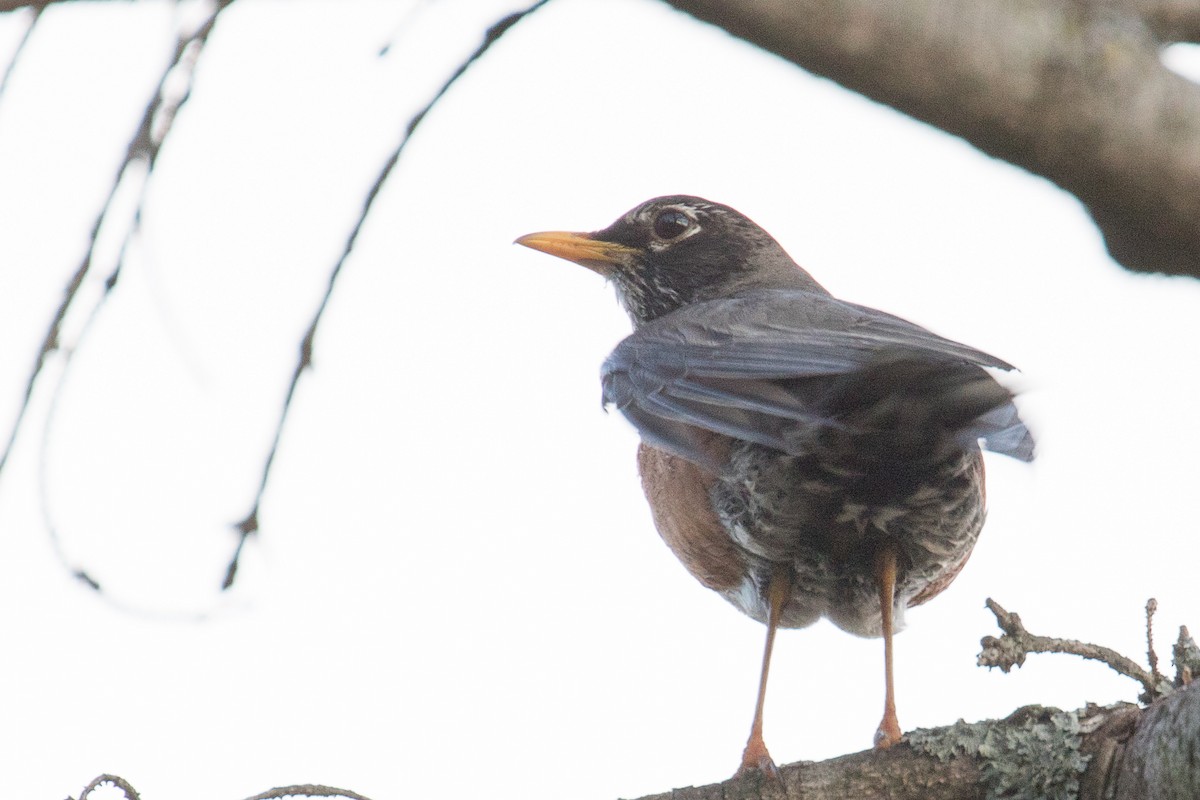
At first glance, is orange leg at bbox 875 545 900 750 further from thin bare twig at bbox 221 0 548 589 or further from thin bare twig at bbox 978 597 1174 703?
thin bare twig at bbox 221 0 548 589

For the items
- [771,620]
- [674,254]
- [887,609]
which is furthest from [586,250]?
[887,609]

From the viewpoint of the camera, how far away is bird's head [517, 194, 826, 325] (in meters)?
4.99

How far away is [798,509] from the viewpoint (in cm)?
342

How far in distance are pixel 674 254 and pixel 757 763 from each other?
2.44 m

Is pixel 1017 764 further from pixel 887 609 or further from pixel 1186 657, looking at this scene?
pixel 887 609

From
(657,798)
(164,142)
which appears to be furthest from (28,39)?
(657,798)

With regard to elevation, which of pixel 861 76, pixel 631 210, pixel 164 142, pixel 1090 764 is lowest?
pixel 1090 764

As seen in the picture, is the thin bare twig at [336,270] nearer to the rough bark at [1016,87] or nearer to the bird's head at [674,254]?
the rough bark at [1016,87]

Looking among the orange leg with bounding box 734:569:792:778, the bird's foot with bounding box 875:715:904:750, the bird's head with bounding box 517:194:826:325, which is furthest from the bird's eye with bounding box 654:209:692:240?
the bird's foot with bounding box 875:715:904:750

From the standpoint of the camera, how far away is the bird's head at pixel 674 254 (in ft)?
16.4

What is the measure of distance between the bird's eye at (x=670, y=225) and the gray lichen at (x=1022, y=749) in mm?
2842

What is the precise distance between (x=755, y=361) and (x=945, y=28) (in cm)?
151

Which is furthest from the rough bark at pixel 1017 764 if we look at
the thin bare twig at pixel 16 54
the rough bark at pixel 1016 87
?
the thin bare twig at pixel 16 54

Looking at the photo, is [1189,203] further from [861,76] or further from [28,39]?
[28,39]
